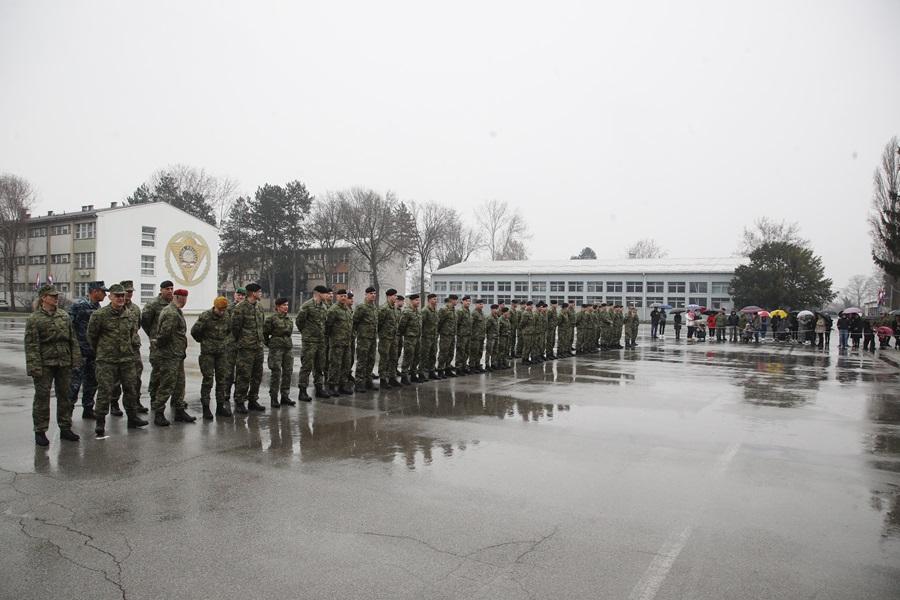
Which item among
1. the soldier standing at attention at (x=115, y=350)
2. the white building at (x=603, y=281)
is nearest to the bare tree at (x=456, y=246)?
the white building at (x=603, y=281)

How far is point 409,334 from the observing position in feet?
41.5

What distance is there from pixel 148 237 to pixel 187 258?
3886 millimetres

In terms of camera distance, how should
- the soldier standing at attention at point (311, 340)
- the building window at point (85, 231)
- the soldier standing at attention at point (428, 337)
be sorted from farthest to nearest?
the building window at point (85, 231) → the soldier standing at attention at point (428, 337) → the soldier standing at attention at point (311, 340)

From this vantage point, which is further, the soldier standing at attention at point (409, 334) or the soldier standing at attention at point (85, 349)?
the soldier standing at attention at point (409, 334)

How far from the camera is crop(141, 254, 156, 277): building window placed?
2144 inches

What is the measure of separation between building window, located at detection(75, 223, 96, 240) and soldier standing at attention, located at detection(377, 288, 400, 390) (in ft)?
175

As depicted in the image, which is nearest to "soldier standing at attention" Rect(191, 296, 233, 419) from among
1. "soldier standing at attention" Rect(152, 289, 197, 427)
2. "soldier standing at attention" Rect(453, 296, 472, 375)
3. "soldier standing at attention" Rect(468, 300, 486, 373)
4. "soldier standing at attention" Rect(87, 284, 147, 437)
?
"soldier standing at attention" Rect(152, 289, 197, 427)

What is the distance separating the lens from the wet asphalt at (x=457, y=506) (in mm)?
3875

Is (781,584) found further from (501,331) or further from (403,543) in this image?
(501,331)

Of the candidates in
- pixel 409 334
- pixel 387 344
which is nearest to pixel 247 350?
pixel 387 344

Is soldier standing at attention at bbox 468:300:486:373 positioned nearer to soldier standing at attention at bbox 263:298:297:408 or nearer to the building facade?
soldier standing at attention at bbox 263:298:297:408

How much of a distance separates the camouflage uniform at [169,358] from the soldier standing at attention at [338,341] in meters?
2.75

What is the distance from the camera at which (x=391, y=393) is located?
11.5 meters

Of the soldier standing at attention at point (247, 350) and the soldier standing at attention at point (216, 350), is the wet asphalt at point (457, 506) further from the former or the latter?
the soldier standing at attention at point (216, 350)
